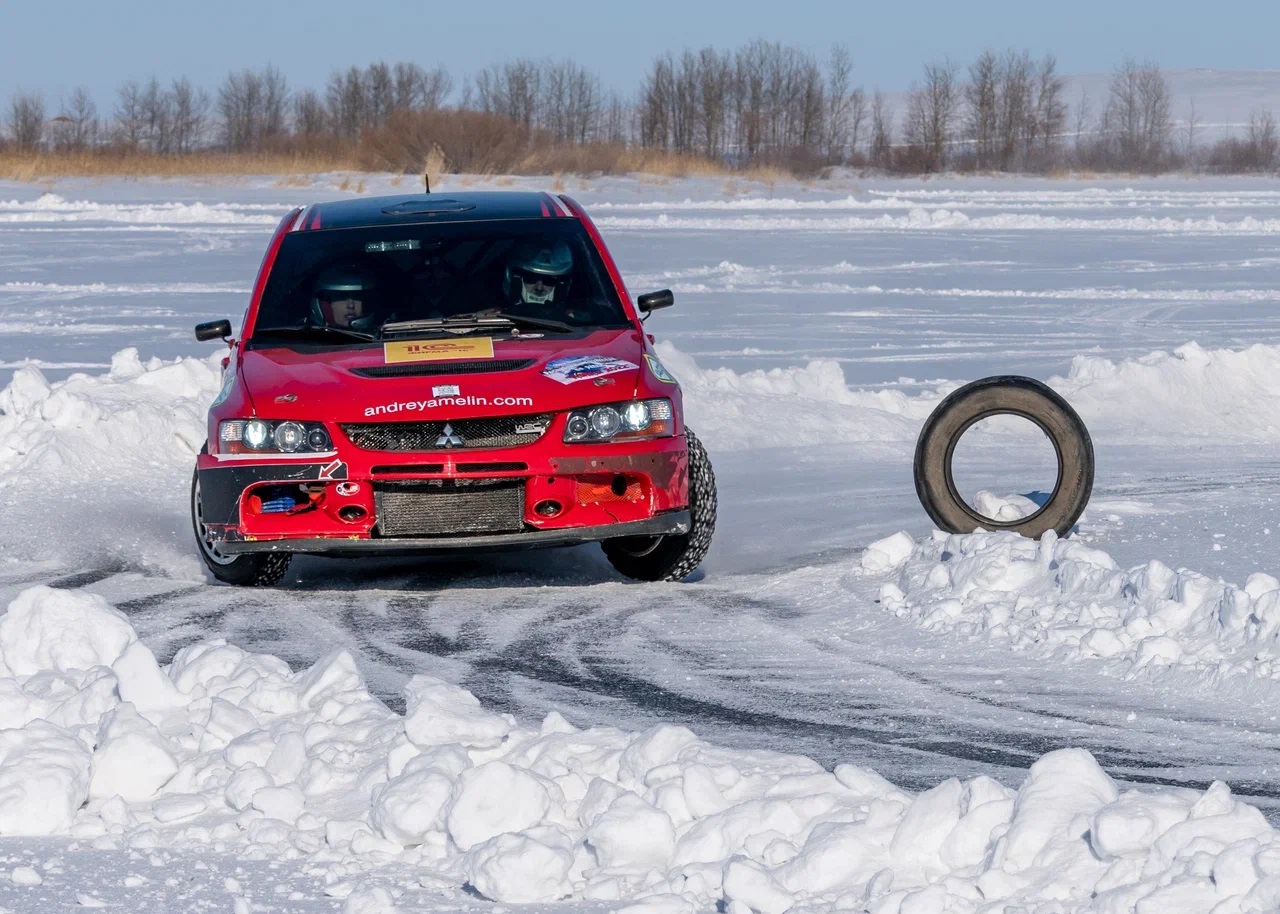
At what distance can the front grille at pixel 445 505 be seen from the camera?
644cm

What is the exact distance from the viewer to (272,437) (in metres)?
6.54

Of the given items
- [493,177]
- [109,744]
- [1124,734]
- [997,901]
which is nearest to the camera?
[997,901]

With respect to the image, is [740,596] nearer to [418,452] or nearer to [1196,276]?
[418,452]

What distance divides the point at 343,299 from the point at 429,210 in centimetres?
80

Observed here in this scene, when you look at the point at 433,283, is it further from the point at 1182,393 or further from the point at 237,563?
the point at 1182,393

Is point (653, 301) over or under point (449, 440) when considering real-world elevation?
over

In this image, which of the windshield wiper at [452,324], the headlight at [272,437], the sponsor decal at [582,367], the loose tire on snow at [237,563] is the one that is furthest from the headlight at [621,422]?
the loose tire on snow at [237,563]

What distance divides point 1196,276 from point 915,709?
760 inches

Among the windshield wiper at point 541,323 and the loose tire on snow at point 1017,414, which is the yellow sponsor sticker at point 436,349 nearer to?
the windshield wiper at point 541,323

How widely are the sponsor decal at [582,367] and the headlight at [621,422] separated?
148 millimetres

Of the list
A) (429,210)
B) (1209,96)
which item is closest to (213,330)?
(429,210)

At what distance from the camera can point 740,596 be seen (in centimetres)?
683

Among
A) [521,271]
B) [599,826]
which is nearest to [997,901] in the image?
[599,826]

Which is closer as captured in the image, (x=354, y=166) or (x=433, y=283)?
(x=433, y=283)
